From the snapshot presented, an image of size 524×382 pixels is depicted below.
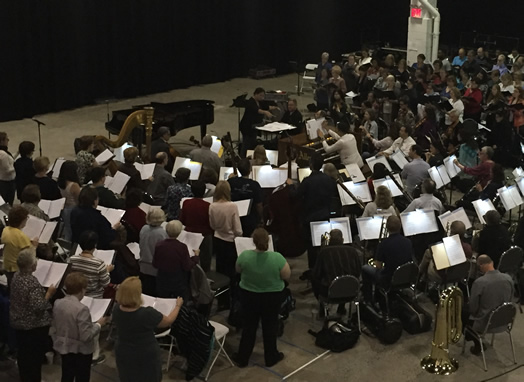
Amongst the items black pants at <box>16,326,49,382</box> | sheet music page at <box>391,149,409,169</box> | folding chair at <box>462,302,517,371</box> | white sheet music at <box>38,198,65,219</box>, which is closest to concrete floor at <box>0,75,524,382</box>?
folding chair at <box>462,302,517,371</box>

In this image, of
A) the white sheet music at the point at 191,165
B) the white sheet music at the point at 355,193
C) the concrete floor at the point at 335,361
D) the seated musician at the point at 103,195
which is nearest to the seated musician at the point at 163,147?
the white sheet music at the point at 191,165

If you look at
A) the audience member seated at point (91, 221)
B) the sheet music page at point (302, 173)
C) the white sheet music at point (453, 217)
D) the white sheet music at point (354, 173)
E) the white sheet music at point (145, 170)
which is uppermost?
the audience member seated at point (91, 221)

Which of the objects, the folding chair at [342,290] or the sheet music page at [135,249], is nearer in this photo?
the folding chair at [342,290]

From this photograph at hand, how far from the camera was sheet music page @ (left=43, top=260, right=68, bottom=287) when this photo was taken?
24.1ft

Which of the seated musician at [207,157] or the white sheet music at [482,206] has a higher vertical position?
the seated musician at [207,157]

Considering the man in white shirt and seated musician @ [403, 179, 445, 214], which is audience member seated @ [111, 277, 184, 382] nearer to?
seated musician @ [403, 179, 445, 214]

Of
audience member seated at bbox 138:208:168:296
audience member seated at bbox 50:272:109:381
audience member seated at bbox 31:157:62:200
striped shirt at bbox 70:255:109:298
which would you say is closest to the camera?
audience member seated at bbox 50:272:109:381

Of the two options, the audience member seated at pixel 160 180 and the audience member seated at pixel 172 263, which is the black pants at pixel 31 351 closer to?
the audience member seated at pixel 172 263

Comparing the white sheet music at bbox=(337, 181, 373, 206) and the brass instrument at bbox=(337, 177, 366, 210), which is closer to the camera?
the brass instrument at bbox=(337, 177, 366, 210)

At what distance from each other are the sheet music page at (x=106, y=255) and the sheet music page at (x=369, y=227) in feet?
9.77

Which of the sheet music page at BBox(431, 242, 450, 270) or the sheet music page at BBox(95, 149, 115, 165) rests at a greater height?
the sheet music page at BBox(95, 149, 115, 165)

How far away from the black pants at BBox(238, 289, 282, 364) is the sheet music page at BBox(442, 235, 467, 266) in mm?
2143

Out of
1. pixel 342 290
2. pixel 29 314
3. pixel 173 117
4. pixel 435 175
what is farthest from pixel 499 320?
pixel 173 117

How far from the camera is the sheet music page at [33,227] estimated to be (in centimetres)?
848
